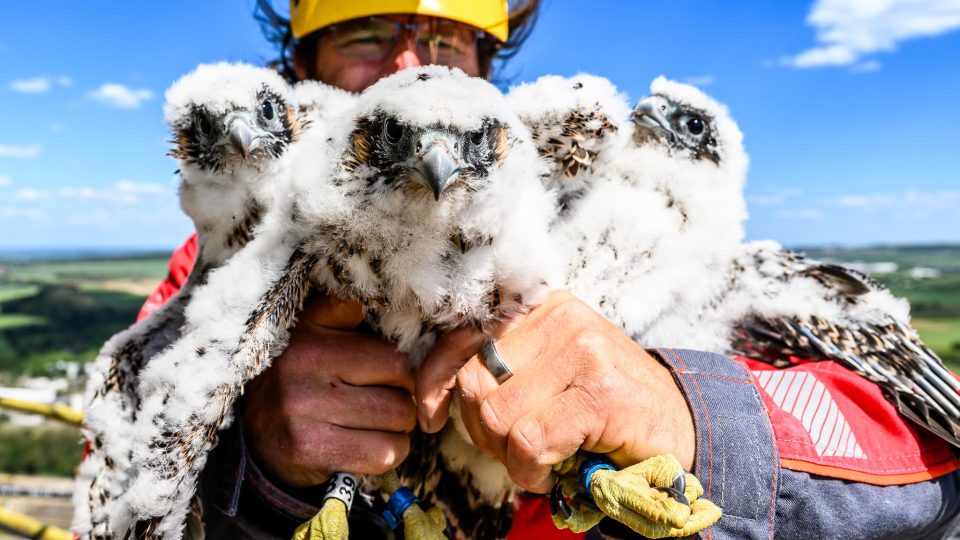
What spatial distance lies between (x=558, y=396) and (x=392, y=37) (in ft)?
6.65

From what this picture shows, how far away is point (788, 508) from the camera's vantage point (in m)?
1.81

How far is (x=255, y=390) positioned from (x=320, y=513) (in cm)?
60

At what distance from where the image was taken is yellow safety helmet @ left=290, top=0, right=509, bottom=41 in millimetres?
2842

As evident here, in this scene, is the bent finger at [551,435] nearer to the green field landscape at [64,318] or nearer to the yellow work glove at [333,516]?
the yellow work glove at [333,516]

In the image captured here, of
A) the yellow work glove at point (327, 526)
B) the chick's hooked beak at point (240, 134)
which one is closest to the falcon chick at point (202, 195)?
the chick's hooked beak at point (240, 134)

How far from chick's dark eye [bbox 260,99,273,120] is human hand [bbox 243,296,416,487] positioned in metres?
1.09

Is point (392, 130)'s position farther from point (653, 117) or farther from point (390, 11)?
point (653, 117)

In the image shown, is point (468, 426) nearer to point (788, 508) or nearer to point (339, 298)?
point (339, 298)

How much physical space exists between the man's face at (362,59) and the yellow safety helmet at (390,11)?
9cm

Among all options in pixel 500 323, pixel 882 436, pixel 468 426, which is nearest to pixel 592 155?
pixel 500 323

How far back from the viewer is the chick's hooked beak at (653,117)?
8.91 ft

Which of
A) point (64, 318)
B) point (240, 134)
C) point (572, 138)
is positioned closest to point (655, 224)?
point (572, 138)

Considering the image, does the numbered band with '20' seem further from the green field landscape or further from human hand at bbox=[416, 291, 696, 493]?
the green field landscape

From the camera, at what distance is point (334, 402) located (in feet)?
7.13
